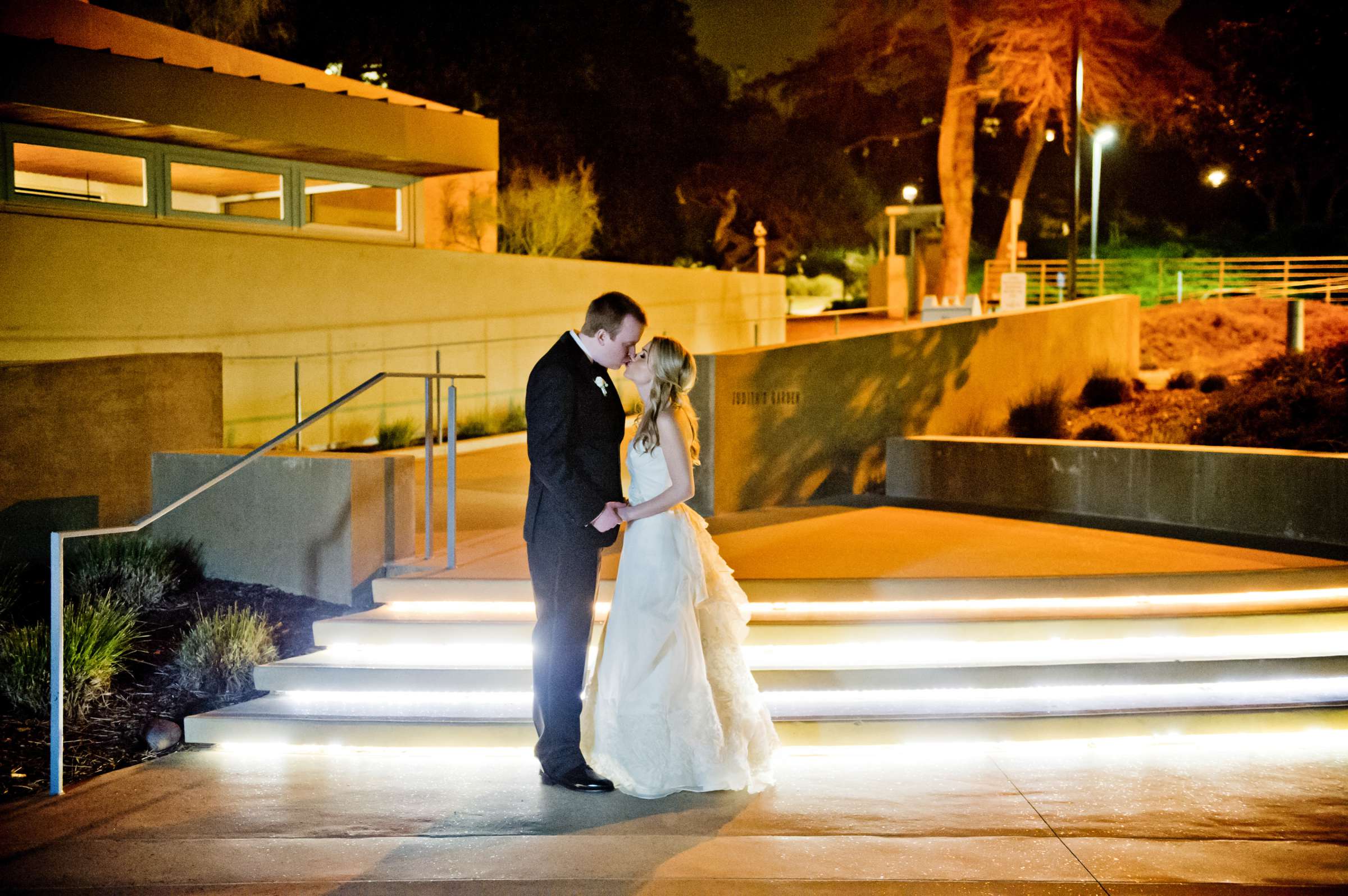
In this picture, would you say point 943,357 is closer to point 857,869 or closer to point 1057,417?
point 1057,417

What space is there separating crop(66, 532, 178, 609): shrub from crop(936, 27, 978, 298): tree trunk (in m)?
26.8

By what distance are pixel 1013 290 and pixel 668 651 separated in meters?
20.5

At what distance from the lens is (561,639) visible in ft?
17.8

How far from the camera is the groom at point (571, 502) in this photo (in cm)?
529

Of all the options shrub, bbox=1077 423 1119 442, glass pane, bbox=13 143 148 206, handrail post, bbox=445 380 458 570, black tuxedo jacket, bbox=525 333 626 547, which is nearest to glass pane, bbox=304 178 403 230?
glass pane, bbox=13 143 148 206

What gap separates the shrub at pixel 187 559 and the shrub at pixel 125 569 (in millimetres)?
33

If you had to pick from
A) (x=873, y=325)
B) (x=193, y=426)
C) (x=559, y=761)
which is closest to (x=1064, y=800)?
(x=559, y=761)

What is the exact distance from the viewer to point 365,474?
8016 mm

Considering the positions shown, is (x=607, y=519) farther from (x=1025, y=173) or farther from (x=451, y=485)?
(x=1025, y=173)

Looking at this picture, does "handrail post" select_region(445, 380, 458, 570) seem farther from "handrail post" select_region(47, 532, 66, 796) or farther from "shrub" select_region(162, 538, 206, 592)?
"handrail post" select_region(47, 532, 66, 796)

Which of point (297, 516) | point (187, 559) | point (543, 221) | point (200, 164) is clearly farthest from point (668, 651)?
point (543, 221)

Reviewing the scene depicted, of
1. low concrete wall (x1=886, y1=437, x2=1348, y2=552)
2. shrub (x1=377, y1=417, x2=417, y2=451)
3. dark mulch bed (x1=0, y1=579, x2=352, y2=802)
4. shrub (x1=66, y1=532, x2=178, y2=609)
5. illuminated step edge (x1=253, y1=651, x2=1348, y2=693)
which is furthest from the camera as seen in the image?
shrub (x1=377, y1=417, x2=417, y2=451)

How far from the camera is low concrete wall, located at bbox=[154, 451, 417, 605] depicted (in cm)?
794

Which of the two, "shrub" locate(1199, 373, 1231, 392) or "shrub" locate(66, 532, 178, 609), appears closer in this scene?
"shrub" locate(66, 532, 178, 609)
